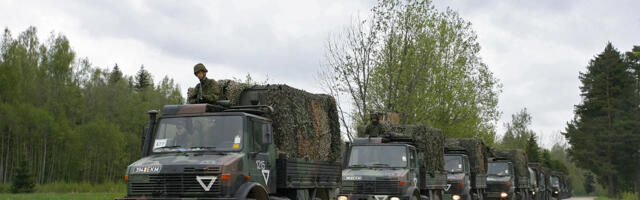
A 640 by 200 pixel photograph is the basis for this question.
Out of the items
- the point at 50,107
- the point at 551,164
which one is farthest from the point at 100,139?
the point at 551,164

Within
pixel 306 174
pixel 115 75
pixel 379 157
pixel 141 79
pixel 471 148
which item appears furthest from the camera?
pixel 141 79

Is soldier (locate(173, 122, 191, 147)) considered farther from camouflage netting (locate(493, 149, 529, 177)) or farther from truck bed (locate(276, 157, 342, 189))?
camouflage netting (locate(493, 149, 529, 177))

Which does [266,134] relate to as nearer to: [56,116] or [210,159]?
[210,159]

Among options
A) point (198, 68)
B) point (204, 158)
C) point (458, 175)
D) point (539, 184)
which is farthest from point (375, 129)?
point (539, 184)

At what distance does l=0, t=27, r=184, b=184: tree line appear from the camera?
5050cm

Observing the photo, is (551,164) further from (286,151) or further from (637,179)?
(286,151)

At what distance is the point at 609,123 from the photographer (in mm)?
59125

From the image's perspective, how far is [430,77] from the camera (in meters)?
31.4

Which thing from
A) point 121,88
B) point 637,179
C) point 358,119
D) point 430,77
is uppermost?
point 121,88

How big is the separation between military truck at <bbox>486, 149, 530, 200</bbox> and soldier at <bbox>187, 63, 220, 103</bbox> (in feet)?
57.5

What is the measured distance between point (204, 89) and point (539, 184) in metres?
32.0

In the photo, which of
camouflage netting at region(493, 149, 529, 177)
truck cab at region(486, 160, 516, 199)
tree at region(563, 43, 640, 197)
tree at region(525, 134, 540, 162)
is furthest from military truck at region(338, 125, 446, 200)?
tree at region(525, 134, 540, 162)

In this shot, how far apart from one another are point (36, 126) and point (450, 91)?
34452mm

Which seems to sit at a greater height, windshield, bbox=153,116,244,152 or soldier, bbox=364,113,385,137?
soldier, bbox=364,113,385,137
